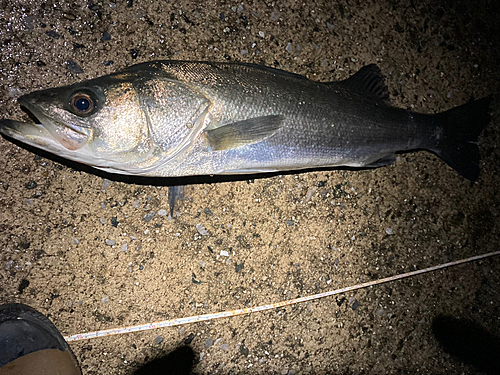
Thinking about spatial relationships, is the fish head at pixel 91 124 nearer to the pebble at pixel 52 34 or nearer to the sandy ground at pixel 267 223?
the sandy ground at pixel 267 223

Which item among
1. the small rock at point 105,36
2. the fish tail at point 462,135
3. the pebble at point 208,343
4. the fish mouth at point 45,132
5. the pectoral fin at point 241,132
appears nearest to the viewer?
the fish mouth at point 45,132

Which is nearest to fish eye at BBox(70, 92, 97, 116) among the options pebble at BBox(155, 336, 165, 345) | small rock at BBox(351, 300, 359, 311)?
pebble at BBox(155, 336, 165, 345)

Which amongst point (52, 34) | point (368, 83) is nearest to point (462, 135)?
point (368, 83)

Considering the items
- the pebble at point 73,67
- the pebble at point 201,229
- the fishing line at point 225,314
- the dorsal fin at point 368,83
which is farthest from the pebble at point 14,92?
the dorsal fin at point 368,83

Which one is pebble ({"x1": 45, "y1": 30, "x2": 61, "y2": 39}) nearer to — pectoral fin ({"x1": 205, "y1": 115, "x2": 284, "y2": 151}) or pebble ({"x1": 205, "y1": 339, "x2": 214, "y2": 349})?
pectoral fin ({"x1": 205, "y1": 115, "x2": 284, "y2": 151})

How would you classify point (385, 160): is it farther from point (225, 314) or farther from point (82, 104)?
point (82, 104)

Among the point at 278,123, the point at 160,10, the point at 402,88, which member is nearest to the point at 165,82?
the point at 278,123
